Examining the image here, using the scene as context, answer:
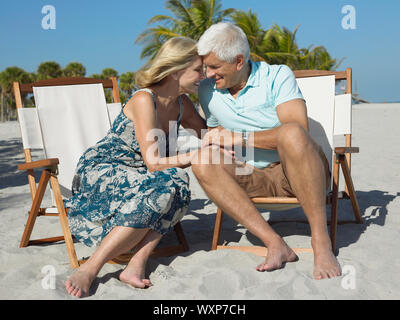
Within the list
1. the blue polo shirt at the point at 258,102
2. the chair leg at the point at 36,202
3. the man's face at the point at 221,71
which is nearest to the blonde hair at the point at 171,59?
the man's face at the point at 221,71

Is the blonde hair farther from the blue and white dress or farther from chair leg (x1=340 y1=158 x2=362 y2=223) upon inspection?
chair leg (x1=340 y1=158 x2=362 y2=223)

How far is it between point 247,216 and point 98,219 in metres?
0.89

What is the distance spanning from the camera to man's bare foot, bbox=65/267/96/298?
6.84ft

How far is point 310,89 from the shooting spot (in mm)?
3408

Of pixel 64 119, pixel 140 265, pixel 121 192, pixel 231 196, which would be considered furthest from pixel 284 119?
pixel 64 119

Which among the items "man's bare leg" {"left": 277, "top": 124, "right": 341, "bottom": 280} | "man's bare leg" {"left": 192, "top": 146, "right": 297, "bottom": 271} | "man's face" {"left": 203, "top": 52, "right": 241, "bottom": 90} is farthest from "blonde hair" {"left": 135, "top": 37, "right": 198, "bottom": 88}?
"man's bare leg" {"left": 277, "top": 124, "right": 341, "bottom": 280}

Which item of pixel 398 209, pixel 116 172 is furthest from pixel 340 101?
pixel 116 172

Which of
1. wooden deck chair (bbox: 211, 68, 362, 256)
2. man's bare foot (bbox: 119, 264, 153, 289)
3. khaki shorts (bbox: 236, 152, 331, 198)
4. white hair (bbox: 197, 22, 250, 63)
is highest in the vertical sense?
white hair (bbox: 197, 22, 250, 63)

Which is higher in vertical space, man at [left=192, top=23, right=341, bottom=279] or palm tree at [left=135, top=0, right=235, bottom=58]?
palm tree at [left=135, top=0, right=235, bottom=58]

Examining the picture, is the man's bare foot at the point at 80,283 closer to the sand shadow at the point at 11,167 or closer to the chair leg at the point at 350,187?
the chair leg at the point at 350,187

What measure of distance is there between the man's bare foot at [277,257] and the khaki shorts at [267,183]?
0.39 m

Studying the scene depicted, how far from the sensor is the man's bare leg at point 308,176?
2.27 meters

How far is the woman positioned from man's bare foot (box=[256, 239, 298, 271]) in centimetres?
58

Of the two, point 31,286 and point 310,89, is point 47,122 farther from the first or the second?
point 310,89
